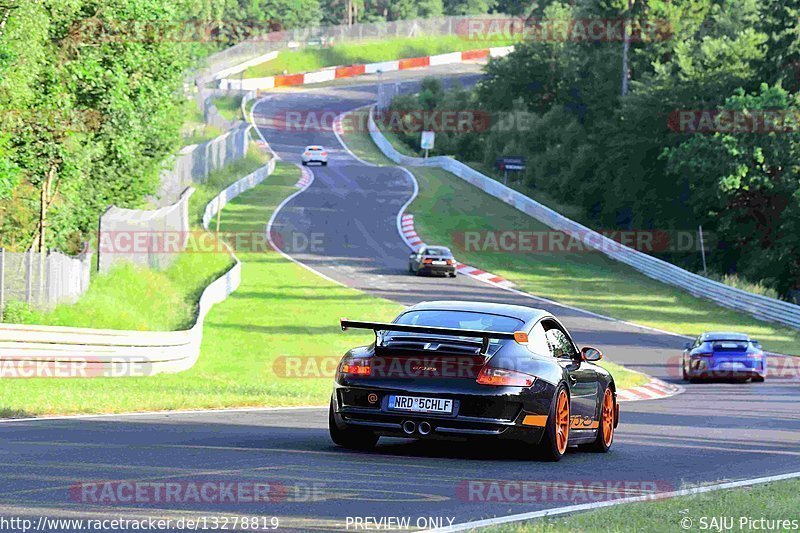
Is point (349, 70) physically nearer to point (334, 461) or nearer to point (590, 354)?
point (590, 354)

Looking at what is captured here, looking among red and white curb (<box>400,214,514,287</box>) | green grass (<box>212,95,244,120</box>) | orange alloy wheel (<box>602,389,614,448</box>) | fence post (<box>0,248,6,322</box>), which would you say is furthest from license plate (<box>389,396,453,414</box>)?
green grass (<box>212,95,244,120</box>)

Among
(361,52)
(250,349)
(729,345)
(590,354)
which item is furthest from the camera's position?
(361,52)

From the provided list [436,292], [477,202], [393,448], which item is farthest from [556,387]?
[477,202]

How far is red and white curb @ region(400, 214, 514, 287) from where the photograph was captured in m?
48.1

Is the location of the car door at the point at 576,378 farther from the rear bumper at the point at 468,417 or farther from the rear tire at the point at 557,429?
the rear bumper at the point at 468,417

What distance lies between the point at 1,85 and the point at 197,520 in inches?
707

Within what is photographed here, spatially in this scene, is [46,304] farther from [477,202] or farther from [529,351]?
[477,202]

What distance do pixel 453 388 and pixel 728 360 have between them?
62.1ft

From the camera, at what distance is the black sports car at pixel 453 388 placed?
1070 centimetres

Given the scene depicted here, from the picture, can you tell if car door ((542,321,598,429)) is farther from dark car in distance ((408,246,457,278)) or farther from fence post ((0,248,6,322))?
dark car in distance ((408,246,457,278))

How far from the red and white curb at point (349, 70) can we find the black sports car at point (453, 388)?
4152 inches

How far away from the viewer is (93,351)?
21547 millimetres

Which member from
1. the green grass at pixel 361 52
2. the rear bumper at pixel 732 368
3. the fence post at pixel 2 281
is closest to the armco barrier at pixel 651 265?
the rear bumper at pixel 732 368

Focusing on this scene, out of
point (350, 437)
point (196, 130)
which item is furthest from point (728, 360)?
point (196, 130)
